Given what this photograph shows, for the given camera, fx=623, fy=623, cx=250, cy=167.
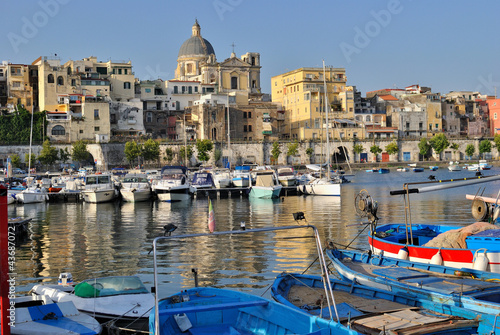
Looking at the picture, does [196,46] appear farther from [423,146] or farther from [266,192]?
[266,192]

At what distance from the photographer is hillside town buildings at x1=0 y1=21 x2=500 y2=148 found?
255ft

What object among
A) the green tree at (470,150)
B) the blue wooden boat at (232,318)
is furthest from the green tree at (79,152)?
the blue wooden boat at (232,318)

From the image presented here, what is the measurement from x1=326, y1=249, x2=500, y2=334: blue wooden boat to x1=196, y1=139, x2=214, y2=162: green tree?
200 feet

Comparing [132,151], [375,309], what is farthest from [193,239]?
[132,151]

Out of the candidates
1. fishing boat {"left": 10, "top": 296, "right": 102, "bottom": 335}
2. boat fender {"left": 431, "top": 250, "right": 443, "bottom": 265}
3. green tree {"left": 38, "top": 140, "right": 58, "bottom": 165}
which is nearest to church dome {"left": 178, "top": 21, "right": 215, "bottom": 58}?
green tree {"left": 38, "top": 140, "right": 58, "bottom": 165}

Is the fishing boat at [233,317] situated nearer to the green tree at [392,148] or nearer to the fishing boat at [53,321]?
the fishing boat at [53,321]

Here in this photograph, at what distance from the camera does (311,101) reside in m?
→ 86.2

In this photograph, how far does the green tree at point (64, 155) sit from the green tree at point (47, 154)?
739 mm

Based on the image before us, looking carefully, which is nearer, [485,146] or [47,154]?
[47,154]

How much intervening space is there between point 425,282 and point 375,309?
1874mm

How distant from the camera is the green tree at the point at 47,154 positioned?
69.3m

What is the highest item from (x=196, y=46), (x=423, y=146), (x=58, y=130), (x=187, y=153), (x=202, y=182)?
(x=196, y=46)

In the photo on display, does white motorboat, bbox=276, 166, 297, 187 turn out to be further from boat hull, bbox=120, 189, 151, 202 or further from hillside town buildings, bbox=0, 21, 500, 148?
hillside town buildings, bbox=0, 21, 500, 148

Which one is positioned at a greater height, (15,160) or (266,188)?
(15,160)
